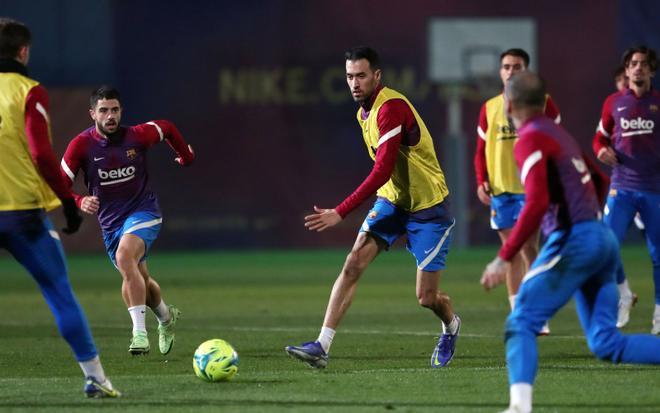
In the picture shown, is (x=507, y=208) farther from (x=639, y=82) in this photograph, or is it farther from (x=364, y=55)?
(x=364, y=55)

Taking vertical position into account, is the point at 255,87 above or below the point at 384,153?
below

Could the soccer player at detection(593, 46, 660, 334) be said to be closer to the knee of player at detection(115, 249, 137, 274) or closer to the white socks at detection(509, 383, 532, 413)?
the knee of player at detection(115, 249, 137, 274)

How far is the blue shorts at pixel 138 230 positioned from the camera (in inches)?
464

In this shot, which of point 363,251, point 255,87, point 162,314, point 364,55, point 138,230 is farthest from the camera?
point 255,87

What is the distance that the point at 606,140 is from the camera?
1305 cm

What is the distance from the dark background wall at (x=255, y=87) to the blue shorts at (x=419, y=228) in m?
15.9

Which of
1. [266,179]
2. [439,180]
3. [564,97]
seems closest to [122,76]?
[266,179]

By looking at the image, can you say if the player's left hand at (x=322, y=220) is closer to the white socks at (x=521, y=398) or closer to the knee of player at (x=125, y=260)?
the white socks at (x=521, y=398)

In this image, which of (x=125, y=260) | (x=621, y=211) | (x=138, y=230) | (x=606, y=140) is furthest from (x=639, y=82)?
(x=125, y=260)

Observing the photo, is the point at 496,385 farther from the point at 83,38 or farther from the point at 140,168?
the point at 83,38

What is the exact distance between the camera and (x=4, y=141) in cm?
833

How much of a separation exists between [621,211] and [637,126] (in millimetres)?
850

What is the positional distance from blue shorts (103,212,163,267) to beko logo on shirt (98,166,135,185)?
0.36 m

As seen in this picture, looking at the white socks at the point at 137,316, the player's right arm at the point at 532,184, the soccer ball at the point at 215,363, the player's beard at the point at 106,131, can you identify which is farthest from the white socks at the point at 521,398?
the player's beard at the point at 106,131
